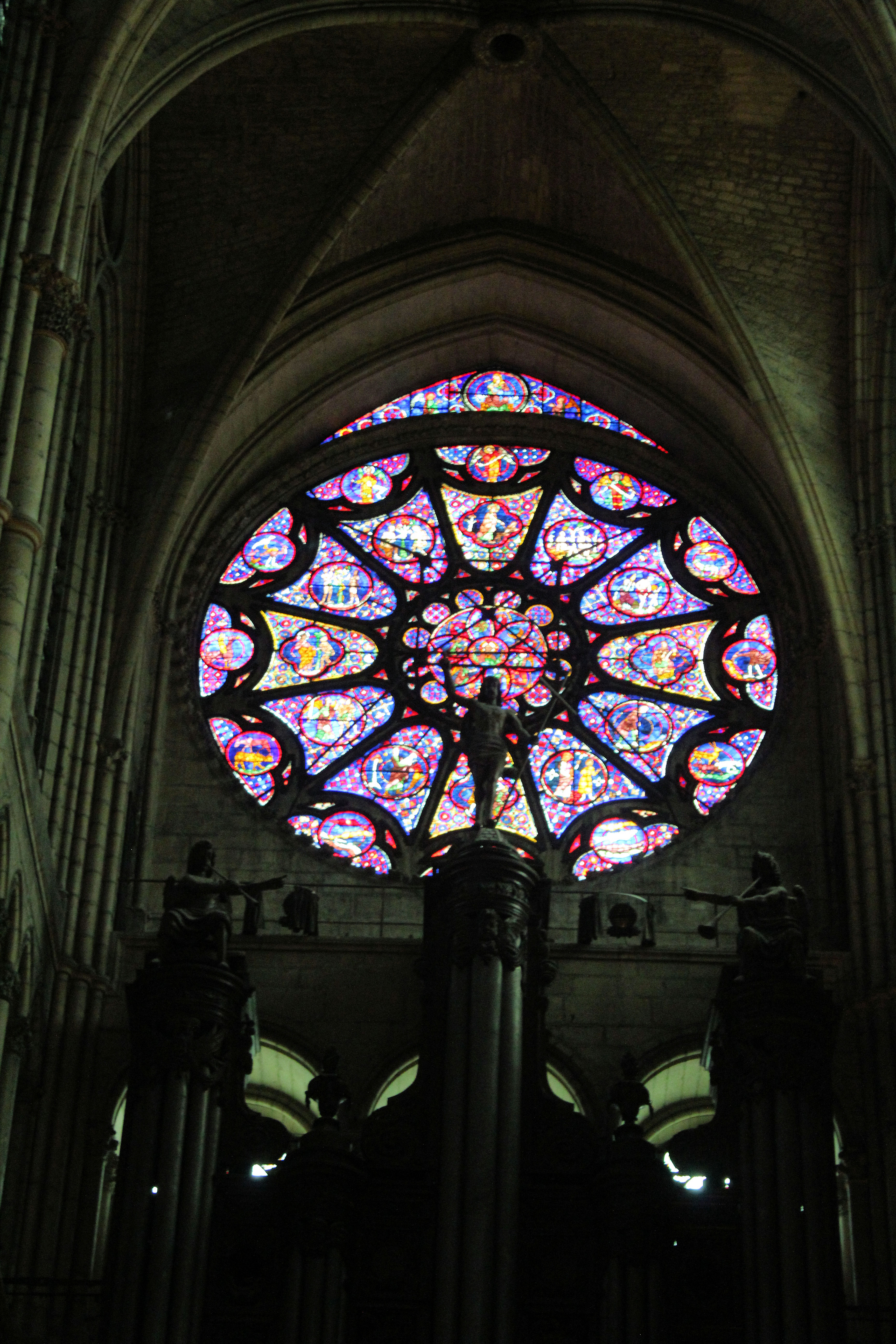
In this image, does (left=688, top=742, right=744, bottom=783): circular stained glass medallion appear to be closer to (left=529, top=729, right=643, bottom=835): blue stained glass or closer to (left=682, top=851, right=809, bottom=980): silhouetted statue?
(left=529, top=729, right=643, bottom=835): blue stained glass

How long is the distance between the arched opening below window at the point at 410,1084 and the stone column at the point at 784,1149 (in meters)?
2.54

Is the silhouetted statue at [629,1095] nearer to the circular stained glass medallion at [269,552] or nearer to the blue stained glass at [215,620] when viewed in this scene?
the blue stained glass at [215,620]

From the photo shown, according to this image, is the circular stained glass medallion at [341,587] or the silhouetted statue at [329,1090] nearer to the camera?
the silhouetted statue at [329,1090]

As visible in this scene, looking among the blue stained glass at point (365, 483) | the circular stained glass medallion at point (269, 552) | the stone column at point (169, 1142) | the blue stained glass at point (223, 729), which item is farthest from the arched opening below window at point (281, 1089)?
the blue stained glass at point (365, 483)

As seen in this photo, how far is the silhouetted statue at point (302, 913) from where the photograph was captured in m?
20.5

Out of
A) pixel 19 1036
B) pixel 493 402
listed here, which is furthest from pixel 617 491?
pixel 19 1036

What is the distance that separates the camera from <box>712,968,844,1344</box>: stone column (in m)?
15.9

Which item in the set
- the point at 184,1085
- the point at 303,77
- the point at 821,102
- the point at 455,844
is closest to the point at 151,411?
the point at 303,77

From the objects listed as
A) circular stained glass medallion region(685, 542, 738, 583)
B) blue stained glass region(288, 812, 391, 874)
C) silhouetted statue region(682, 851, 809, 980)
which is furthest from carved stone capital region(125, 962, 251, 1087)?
circular stained glass medallion region(685, 542, 738, 583)

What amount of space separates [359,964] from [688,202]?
786cm

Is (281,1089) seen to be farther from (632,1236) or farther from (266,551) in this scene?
(266,551)

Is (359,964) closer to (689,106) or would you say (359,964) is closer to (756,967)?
(756,967)

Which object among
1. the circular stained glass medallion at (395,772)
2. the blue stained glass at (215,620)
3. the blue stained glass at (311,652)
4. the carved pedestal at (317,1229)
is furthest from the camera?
the blue stained glass at (215,620)

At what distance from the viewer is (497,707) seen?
1919cm
